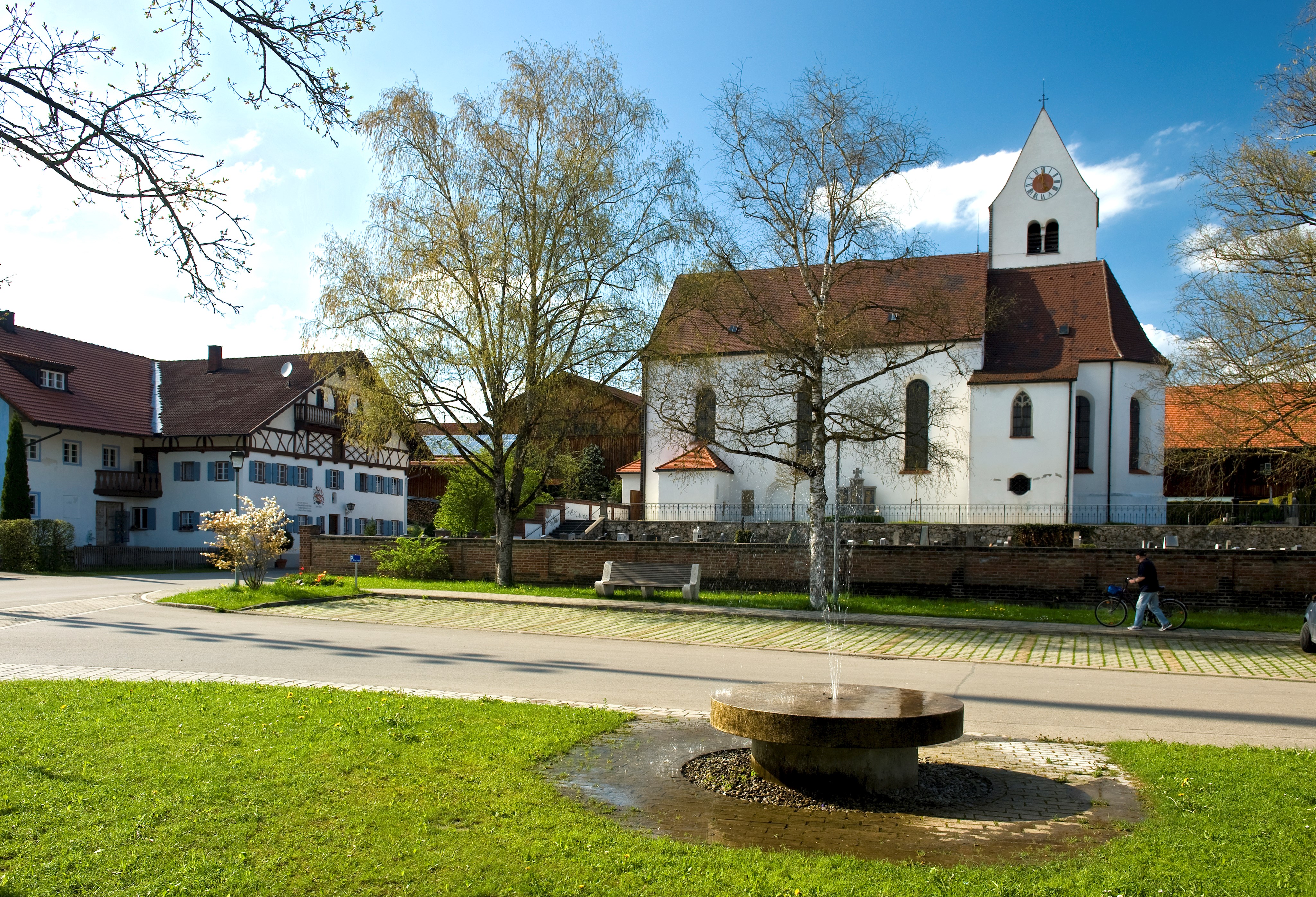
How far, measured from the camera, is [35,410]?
1471 inches

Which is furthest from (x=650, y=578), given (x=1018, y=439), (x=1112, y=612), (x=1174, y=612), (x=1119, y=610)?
(x=1018, y=439)

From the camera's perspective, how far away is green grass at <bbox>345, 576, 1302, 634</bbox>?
1888cm

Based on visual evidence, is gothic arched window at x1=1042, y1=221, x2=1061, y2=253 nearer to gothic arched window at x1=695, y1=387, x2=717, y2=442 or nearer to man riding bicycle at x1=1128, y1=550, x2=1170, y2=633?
gothic arched window at x1=695, y1=387, x2=717, y2=442

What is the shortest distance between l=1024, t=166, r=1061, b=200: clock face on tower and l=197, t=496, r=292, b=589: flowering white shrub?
44789 mm

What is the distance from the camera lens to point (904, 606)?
20875 millimetres

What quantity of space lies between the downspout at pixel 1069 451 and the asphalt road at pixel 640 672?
96.0ft

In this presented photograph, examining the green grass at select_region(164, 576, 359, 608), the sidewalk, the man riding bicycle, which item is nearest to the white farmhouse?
the green grass at select_region(164, 576, 359, 608)

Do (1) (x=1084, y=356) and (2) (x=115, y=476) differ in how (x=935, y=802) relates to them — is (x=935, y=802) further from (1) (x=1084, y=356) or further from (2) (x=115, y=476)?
(2) (x=115, y=476)

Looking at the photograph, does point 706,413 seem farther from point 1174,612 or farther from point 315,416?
point 315,416

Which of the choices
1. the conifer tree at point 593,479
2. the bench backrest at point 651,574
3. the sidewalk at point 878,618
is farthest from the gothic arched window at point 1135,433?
the conifer tree at point 593,479

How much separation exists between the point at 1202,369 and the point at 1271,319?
1877mm

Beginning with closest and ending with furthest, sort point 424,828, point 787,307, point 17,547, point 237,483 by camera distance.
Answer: point 424,828
point 787,307
point 237,483
point 17,547

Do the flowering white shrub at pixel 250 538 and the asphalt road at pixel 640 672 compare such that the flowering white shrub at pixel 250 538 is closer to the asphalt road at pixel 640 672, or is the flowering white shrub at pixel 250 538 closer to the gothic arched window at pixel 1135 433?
the asphalt road at pixel 640 672

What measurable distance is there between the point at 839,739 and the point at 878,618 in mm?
13104
